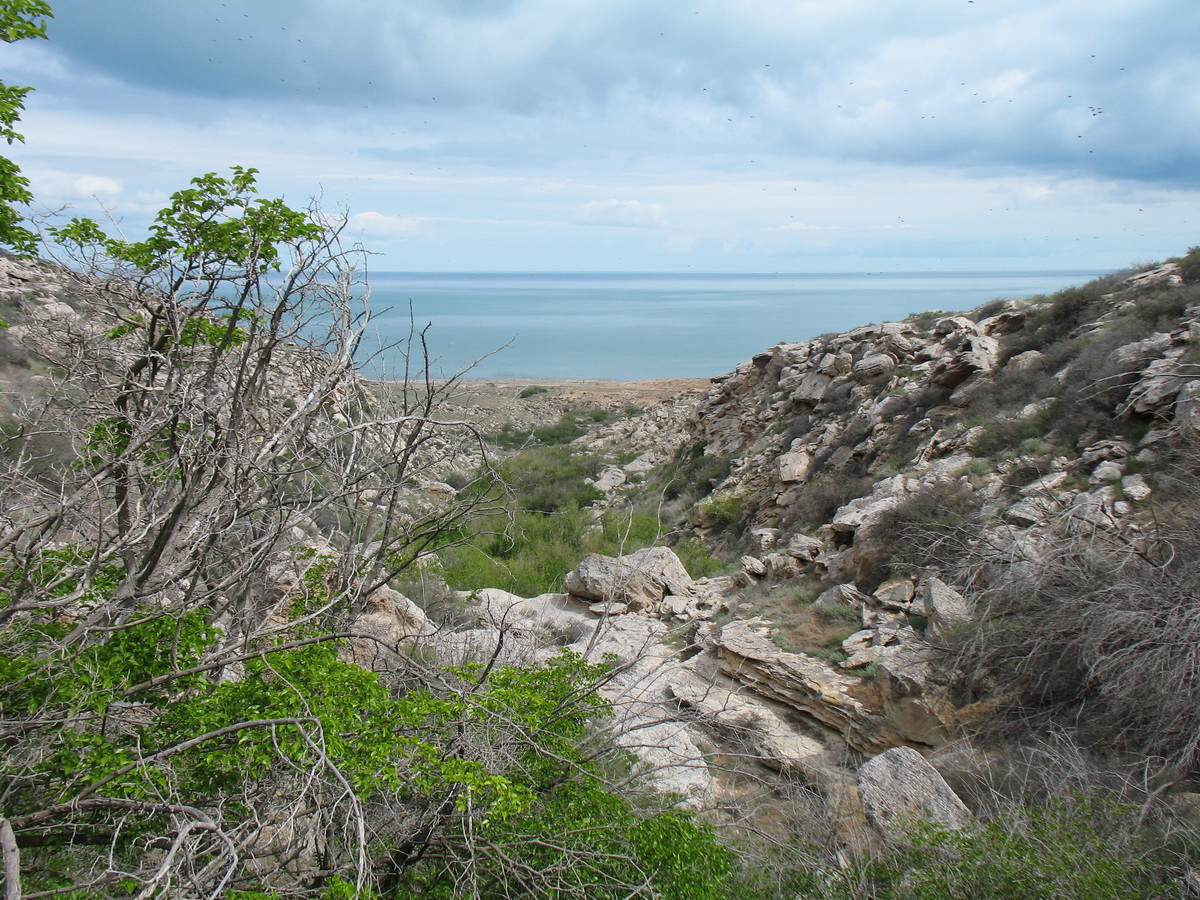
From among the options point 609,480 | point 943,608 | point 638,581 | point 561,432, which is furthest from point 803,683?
point 561,432

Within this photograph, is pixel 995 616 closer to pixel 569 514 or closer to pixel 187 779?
pixel 187 779

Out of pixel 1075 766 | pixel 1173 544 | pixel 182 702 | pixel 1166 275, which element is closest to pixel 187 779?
pixel 182 702

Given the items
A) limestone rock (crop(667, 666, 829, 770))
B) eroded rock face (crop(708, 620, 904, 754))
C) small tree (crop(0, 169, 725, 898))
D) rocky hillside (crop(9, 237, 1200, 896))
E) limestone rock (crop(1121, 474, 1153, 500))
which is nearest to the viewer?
small tree (crop(0, 169, 725, 898))

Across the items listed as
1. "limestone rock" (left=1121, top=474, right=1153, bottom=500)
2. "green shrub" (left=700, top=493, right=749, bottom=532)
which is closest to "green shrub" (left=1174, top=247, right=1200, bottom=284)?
"limestone rock" (left=1121, top=474, right=1153, bottom=500)

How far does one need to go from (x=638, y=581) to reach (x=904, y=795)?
6.90m

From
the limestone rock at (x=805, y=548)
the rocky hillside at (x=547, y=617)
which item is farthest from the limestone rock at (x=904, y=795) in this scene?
the limestone rock at (x=805, y=548)

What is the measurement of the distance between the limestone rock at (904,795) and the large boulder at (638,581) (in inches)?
245

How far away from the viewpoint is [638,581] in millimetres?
11789

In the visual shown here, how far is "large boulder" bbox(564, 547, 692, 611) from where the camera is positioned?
11.6 m

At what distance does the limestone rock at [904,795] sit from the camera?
4.81 metres

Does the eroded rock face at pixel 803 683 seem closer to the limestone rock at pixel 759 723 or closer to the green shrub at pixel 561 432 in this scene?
the limestone rock at pixel 759 723

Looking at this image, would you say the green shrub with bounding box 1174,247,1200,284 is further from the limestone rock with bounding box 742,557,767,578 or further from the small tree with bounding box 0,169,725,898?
the small tree with bounding box 0,169,725,898

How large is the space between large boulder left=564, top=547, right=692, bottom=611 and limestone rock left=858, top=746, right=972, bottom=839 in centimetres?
623

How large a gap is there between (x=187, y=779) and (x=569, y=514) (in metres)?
13.4
